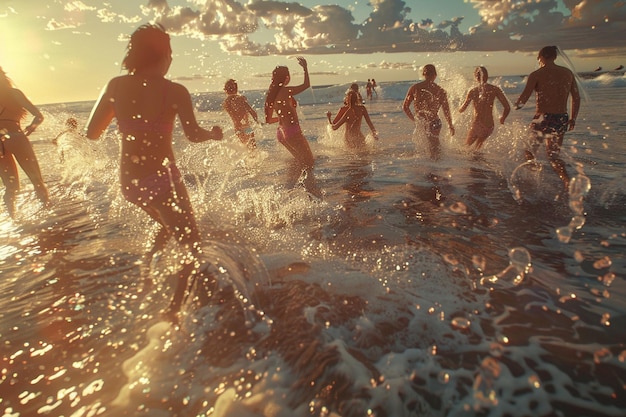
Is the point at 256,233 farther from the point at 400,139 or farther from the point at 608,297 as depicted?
the point at 400,139

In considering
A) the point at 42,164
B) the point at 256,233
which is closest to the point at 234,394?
the point at 256,233

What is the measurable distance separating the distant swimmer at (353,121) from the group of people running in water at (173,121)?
0.09ft

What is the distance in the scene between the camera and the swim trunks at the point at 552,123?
20.3ft

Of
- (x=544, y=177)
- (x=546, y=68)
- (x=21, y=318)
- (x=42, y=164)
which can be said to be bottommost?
Answer: (x=544, y=177)

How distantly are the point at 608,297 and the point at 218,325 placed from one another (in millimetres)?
3321

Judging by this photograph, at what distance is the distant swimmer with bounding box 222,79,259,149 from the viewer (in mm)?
9266

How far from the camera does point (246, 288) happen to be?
137 inches

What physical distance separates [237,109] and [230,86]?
61 centimetres

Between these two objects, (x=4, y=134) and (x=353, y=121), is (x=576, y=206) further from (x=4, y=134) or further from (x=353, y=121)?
(x=4, y=134)

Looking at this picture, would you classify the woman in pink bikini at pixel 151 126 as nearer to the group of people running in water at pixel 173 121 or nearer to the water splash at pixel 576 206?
the group of people running in water at pixel 173 121

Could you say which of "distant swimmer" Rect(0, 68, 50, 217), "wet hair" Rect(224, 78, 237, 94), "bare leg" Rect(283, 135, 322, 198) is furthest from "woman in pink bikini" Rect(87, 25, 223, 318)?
"wet hair" Rect(224, 78, 237, 94)

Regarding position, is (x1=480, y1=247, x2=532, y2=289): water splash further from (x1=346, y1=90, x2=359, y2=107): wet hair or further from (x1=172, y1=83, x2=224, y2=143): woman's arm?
(x1=346, y1=90, x2=359, y2=107): wet hair

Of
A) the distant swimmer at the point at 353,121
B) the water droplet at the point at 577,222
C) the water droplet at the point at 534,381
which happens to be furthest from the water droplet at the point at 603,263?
the distant swimmer at the point at 353,121

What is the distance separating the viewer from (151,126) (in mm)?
2809
